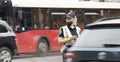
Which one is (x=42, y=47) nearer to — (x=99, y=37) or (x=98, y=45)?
(x=99, y=37)

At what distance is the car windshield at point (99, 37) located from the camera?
696cm

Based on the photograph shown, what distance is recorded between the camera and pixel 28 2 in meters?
25.6

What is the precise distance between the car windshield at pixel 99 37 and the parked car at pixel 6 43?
11.2 metres

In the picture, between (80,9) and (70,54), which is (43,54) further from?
(70,54)

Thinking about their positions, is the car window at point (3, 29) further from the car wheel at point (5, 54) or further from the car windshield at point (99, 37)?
the car windshield at point (99, 37)

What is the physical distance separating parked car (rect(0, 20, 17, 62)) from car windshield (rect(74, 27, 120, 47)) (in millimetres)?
11225

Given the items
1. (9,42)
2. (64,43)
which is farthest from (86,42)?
(9,42)

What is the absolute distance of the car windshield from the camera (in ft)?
22.8

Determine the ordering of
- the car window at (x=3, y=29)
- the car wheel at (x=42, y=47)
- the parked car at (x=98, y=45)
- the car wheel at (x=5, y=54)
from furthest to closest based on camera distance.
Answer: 1. the car wheel at (x=42, y=47)
2. the car window at (x=3, y=29)
3. the car wheel at (x=5, y=54)
4. the parked car at (x=98, y=45)

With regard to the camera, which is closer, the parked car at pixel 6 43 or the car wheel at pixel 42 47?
the parked car at pixel 6 43

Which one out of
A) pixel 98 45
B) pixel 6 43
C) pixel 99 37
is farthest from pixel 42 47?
pixel 98 45

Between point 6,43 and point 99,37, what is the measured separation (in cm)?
1185

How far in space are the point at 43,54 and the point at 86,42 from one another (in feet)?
62.6

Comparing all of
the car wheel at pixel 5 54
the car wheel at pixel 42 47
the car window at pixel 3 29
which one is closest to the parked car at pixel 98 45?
the car wheel at pixel 5 54
